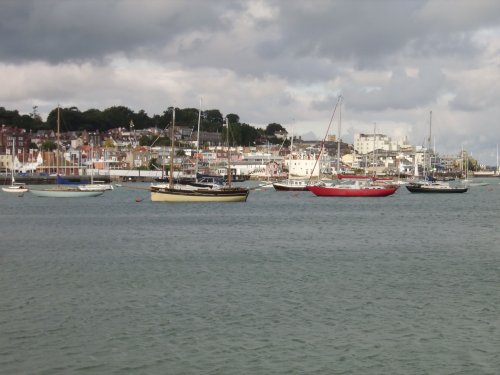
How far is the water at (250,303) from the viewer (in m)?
19.0

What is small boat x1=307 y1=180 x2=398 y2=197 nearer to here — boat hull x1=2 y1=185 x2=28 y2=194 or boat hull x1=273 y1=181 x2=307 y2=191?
boat hull x1=273 y1=181 x2=307 y2=191

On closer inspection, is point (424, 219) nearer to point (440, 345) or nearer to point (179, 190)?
point (179, 190)

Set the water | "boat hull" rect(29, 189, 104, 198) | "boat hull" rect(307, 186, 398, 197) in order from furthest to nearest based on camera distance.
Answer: "boat hull" rect(307, 186, 398, 197), "boat hull" rect(29, 189, 104, 198), the water

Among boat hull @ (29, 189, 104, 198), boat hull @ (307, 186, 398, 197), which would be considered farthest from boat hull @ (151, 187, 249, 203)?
boat hull @ (307, 186, 398, 197)

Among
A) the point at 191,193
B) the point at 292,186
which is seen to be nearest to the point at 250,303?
the point at 191,193

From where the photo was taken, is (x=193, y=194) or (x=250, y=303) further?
(x=193, y=194)

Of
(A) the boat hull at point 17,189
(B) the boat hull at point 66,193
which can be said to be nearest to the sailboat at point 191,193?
(B) the boat hull at point 66,193

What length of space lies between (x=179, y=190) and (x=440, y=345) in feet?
205

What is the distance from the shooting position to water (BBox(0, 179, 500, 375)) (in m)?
19.0

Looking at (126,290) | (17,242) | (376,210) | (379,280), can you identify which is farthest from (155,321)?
(376,210)

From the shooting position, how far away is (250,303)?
83.9 feet

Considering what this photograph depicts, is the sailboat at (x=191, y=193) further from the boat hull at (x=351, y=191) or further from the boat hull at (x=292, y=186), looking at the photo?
the boat hull at (x=292, y=186)

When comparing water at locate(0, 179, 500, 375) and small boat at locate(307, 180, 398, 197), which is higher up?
small boat at locate(307, 180, 398, 197)

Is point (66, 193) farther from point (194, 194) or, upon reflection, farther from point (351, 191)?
point (351, 191)
